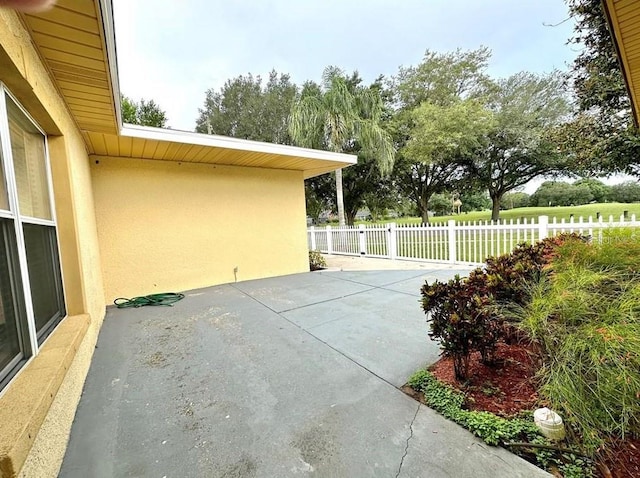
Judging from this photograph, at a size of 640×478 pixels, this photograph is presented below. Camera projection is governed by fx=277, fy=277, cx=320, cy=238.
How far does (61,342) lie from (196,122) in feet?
67.0

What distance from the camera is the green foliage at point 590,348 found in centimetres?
132

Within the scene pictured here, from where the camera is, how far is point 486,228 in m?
6.58

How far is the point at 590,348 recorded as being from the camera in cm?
142

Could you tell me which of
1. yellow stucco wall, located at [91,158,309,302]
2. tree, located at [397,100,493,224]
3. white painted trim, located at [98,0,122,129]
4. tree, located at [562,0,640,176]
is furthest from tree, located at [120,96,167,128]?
tree, located at [562,0,640,176]

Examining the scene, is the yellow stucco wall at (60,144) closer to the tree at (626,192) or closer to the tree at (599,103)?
the tree at (599,103)

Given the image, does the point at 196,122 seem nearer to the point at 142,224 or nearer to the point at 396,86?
the point at 396,86

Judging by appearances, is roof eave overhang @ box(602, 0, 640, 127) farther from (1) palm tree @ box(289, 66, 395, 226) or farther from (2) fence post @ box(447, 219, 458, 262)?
(1) palm tree @ box(289, 66, 395, 226)

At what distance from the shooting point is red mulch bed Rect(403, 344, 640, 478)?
1.39 metres

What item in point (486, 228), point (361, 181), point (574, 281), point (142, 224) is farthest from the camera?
point (361, 181)

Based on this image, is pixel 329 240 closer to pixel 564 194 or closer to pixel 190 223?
pixel 190 223

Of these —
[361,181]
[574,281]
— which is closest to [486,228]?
[574,281]

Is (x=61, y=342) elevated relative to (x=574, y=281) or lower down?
lower down

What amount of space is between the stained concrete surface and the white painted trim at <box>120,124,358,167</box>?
112 inches

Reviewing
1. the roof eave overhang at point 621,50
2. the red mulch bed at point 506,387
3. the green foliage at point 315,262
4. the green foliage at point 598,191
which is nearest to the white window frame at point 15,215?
the red mulch bed at point 506,387
